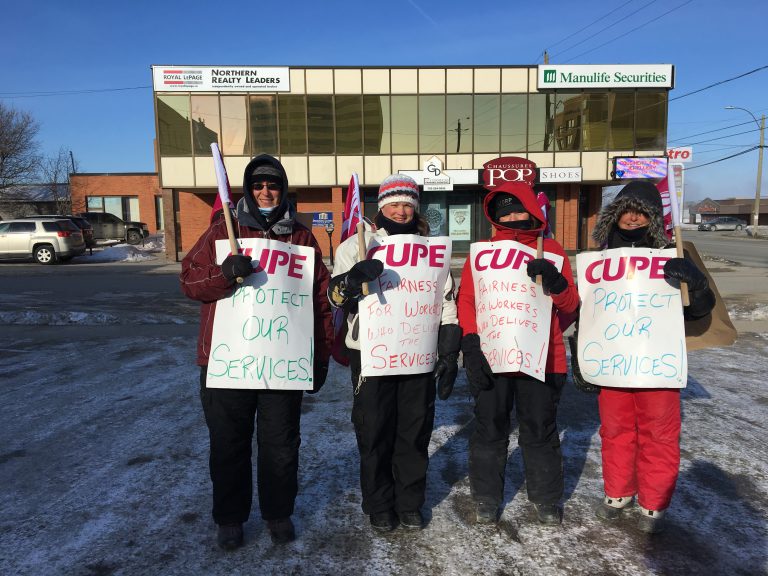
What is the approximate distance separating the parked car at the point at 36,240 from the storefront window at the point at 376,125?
12.8 meters

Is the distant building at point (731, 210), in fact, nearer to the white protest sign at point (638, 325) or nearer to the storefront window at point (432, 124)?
the storefront window at point (432, 124)

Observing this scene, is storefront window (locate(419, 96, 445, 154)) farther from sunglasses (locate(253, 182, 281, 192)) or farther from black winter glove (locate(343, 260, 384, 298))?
black winter glove (locate(343, 260, 384, 298))

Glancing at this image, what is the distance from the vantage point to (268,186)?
284cm

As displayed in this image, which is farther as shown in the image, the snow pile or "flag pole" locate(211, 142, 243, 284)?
the snow pile

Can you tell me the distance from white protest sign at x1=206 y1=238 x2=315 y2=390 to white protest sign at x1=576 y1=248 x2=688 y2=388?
5.44ft

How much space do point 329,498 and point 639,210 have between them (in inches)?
97.3

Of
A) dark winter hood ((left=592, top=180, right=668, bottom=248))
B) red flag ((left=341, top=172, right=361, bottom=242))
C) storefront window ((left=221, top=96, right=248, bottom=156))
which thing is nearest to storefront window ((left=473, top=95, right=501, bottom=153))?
storefront window ((left=221, top=96, right=248, bottom=156))

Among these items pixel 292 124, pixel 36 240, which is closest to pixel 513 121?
pixel 292 124

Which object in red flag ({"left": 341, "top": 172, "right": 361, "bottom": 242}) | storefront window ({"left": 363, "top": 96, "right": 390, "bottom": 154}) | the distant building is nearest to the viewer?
red flag ({"left": 341, "top": 172, "right": 361, "bottom": 242})

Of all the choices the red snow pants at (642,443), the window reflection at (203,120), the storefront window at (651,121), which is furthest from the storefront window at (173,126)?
the red snow pants at (642,443)

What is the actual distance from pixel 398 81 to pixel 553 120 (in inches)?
265

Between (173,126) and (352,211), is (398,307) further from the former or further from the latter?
(173,126)

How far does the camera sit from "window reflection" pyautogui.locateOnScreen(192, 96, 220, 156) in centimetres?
2158

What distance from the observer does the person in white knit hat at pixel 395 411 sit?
2.89 metres
